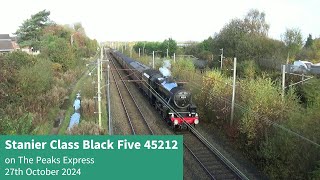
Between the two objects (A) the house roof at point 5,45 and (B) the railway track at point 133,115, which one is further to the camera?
(A) the house roof at point 5,45

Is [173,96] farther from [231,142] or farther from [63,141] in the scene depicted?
[63,141]

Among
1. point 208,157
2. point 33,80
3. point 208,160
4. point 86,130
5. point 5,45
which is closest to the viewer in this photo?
point 208,160

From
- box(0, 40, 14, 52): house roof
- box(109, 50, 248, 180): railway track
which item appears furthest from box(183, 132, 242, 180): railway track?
box(0, 40, 14, 52): house roof

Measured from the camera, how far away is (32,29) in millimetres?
67438

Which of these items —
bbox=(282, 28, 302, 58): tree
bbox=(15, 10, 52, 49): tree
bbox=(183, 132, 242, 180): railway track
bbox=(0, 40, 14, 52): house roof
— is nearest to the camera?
bbox=(183, 132, 242, 180): railway track

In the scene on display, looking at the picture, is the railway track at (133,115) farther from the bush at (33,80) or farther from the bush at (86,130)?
the bush at (33,80)

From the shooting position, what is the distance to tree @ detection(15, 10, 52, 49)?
66.4 meters

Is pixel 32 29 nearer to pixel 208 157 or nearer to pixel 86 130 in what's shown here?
pixel 86 130

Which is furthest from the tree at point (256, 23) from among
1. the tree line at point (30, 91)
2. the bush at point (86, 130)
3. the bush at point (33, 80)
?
the bush at point (86, 130)

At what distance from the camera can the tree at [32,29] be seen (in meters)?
66.4

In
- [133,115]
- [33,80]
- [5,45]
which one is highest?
[5,45]

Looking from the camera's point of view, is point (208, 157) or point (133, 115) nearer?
point (208, 157)

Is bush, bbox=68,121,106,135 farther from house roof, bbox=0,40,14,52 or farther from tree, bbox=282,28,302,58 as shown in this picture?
house roof, bbox=0,40,14,52

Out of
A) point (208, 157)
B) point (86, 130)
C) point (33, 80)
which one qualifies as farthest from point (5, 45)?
point (208, 157)
